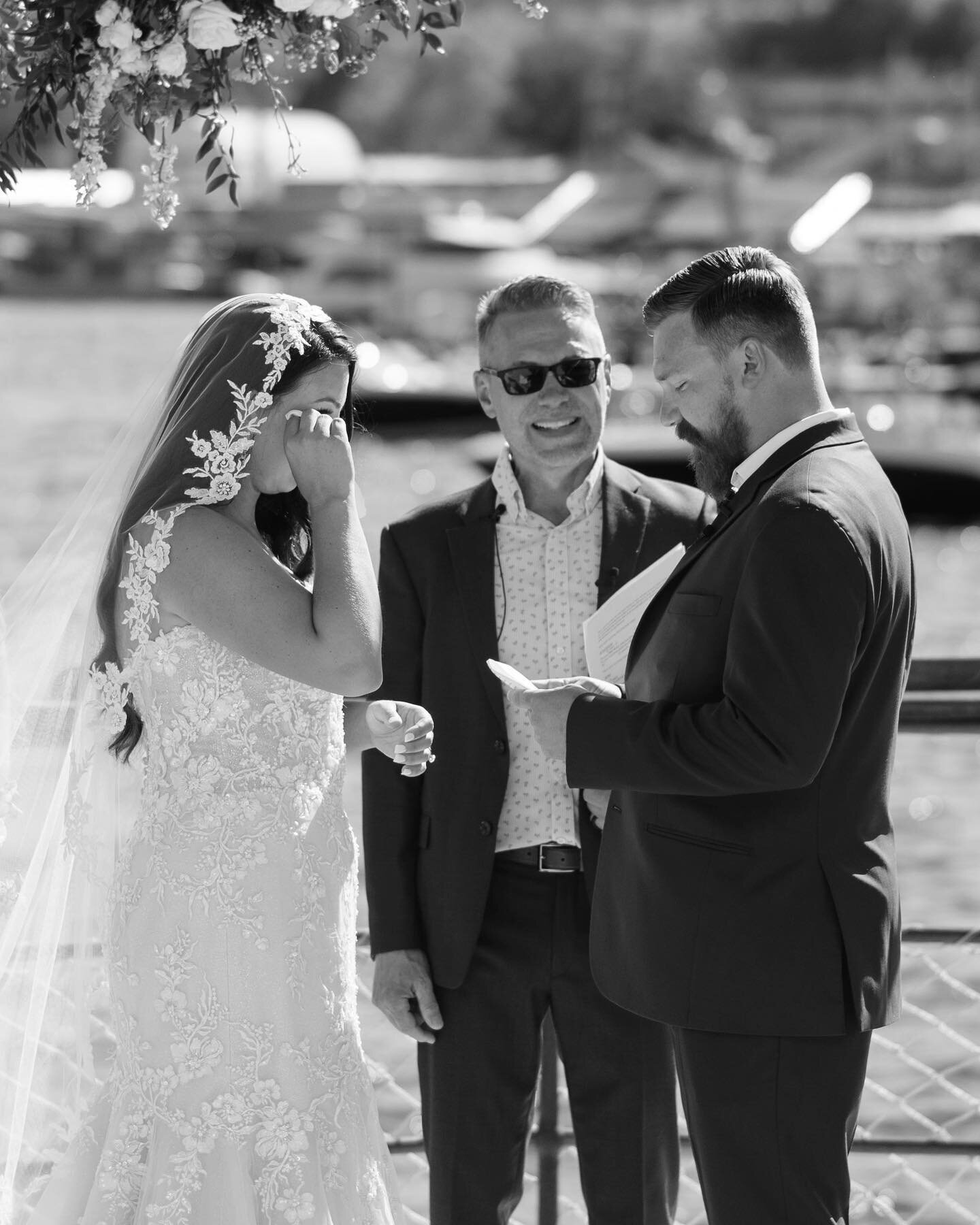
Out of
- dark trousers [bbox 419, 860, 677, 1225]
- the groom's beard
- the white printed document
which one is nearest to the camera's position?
the groom's beard

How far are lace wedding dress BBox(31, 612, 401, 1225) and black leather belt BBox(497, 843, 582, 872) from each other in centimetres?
51

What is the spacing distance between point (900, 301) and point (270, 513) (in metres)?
38.5

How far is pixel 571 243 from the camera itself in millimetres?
50188

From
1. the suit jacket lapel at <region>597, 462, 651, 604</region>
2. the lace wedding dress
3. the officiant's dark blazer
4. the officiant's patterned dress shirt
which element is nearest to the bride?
the lace wedding dress

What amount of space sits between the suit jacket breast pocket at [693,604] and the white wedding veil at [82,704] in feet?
2.54

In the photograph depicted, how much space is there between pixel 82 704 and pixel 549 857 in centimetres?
98

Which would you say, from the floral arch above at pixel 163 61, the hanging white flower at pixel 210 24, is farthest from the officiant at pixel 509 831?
the hanging white flower at pixel 210 24

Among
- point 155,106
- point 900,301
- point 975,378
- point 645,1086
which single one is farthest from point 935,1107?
point 900,301

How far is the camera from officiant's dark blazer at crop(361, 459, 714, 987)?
124 inches

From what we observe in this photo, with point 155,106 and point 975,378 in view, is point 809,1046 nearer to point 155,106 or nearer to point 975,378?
point 155,106

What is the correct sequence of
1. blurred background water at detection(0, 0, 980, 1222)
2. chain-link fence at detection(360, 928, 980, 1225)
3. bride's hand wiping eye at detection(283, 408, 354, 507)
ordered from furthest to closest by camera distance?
1. blurred background water at detection(0, 0, 980, 1222)
2. chain-link fence at detection(360, 928, 980, 1225)
3. bride's hand wiping eye at detection(283, 408, 354, 507)

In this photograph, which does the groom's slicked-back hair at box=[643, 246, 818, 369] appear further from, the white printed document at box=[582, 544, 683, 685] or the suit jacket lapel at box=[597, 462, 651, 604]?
the suit jacket lapel at box=[597, 462, 651, 604]

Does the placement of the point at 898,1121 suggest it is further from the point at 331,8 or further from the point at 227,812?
the point at 331,8

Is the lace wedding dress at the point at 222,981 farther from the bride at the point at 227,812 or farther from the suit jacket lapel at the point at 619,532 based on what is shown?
the suit jacket lapel at the point at 619,532
